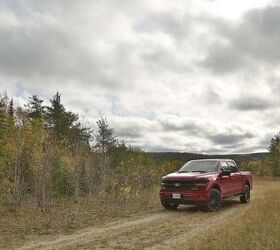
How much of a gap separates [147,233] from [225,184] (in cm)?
657

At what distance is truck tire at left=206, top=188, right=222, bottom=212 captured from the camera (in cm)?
1554

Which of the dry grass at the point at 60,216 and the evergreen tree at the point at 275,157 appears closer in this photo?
the dry grass at the point at 60,216

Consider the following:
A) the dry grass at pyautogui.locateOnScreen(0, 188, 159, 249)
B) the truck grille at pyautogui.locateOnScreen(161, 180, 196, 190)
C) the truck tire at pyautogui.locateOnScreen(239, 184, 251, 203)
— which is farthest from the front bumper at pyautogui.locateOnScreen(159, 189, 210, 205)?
the truck tire at pyautogui.locateOnScreen(239, 184, 251, 203)

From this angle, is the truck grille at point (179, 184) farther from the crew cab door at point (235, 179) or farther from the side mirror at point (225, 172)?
the crew cab door at point (235, 179)

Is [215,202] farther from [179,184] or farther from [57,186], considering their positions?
[57,186]

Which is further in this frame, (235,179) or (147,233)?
(235,179)

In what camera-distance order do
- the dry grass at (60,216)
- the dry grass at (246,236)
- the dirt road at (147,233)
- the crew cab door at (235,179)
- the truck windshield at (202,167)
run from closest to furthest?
1. the dry grass at (246,236)
2. the dirt road at (147,233)
3. the dry grass at (60,216)
4. the truck windshield at (202,167)
5. the crew cab door at (235,179)

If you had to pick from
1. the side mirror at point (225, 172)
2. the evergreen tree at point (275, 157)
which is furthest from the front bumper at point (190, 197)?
the evergreen tree at point (275, 157)

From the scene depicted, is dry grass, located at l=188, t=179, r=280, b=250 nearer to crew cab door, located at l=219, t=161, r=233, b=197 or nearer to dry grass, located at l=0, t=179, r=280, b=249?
dry grass, located at l=0, t=179, r=280, b=249

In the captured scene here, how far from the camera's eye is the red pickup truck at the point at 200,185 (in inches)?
606

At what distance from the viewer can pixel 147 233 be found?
11.0 metres

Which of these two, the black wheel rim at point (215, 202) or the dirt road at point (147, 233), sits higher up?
the black wheel rim at point (215, 202)

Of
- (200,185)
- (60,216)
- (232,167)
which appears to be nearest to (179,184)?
(200,185)

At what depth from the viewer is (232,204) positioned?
1836cm
